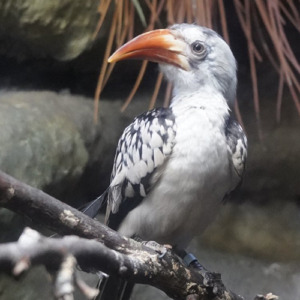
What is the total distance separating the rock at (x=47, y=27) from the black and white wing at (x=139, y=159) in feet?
1.68

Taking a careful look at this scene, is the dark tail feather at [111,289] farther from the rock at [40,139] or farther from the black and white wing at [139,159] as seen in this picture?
the rock at [40,139]

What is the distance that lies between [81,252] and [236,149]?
773mm

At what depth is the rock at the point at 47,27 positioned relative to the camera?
1888 millimetres

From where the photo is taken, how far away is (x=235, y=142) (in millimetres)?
1460

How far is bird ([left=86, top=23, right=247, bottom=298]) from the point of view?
140 centimetres

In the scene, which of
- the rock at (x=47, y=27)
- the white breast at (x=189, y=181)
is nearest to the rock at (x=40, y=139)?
Answer: the rock at (x=47, y=27)

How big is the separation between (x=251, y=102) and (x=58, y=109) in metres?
0.60

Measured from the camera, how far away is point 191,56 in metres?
1.52

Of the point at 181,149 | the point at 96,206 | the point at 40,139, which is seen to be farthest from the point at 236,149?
the point at 40,139

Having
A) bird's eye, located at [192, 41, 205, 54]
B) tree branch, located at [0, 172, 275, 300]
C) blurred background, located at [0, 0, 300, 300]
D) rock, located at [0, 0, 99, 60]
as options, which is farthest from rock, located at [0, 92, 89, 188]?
tree branch, located at [0, 172, 275, 300]

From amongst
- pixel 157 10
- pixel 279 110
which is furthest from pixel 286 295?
pixel 157 10

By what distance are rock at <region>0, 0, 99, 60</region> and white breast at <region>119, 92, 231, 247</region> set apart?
22.3 inches

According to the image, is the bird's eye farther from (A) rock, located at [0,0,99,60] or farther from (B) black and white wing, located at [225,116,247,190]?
(A) rock, located at [0,0,99,60]

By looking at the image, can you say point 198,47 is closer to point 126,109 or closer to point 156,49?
point 156,49
